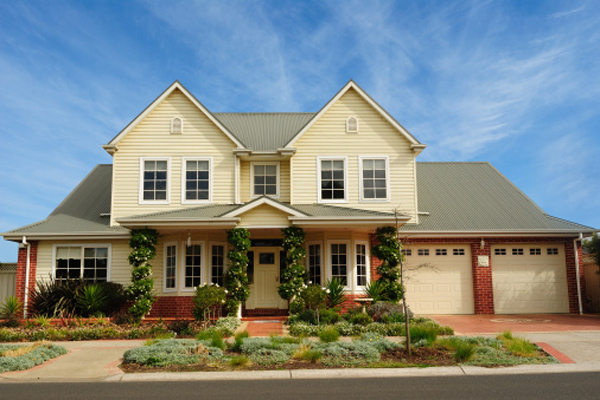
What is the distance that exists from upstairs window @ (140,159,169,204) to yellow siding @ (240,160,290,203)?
272 centimetres

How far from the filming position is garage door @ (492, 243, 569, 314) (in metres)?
19.0

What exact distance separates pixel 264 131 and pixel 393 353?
41.1ft

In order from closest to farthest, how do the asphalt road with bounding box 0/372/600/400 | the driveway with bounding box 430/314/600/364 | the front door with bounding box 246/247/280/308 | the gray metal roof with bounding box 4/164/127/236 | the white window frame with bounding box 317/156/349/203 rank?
the asphalt road with bounding box 0/372/600/400, the driveway with bounding box 430/314/600/364, the gray metal roof with bounding box 4/164/127/236, the front door with bounding box 246/247/280/308, the white window frame with bounding box 317/156/349/203

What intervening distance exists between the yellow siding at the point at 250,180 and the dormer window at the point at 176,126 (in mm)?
2548

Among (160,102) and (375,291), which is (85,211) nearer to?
(160,102)

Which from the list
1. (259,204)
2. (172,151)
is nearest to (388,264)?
(259,204)

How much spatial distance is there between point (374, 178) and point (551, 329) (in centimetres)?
775

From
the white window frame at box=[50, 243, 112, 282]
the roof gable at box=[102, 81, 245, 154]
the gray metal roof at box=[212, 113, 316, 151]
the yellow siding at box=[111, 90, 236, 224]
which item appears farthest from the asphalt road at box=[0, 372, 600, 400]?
the gray metal roof at box=[212, 113, 316, 151]

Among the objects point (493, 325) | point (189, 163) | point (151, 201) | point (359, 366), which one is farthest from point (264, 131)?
point (359, 366)

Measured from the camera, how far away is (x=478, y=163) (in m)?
24.2

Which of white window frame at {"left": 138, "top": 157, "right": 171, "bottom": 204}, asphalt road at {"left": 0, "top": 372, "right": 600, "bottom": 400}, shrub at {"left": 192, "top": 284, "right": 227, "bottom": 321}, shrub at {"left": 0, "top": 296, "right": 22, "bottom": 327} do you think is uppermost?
white window frame at {"left": 138, "top": 157, "right": 171, "bottom": 204}

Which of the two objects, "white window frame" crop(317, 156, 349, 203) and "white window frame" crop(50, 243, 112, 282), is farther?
"white window frame" crop(317, 156, 349, 203)

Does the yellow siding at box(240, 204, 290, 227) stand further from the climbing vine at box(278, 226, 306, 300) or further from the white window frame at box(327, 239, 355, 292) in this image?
the white window frame at box(327, 239, 355, 292)

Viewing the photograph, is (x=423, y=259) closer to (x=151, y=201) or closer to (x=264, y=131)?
(x=264, y=131)
